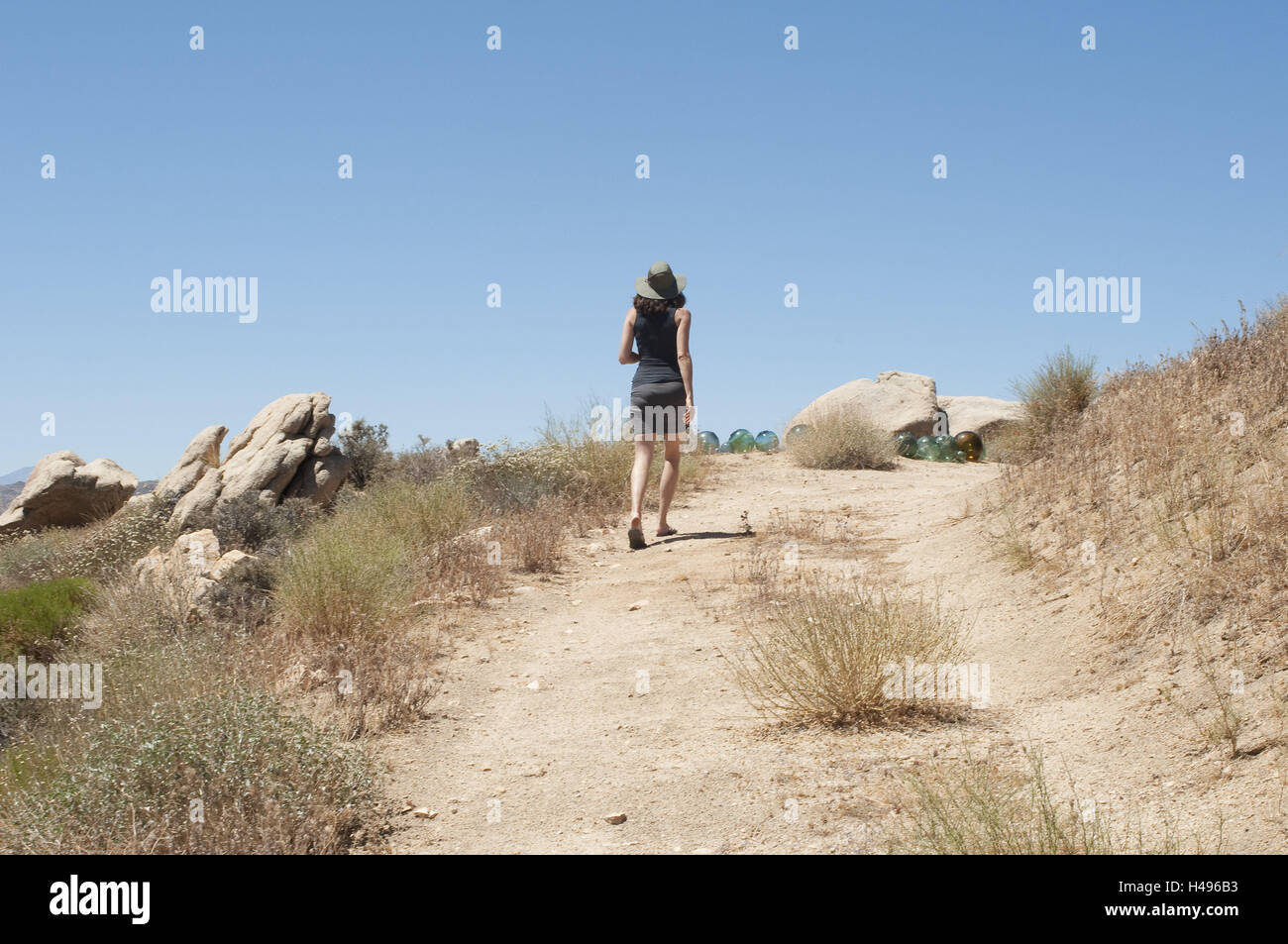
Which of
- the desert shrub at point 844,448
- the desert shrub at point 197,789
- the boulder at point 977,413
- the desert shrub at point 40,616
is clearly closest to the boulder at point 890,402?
the boulder at point 977,413

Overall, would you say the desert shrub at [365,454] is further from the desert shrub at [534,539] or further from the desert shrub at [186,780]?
the desert shrub at [186,780]

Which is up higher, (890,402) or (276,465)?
(890,402)

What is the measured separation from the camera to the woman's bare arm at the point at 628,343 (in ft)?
28.1

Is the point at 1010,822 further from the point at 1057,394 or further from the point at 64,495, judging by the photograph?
the point at 64,495

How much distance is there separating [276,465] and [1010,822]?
10863mm

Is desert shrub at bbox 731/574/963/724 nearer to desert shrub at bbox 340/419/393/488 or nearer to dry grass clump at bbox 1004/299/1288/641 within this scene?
dry grass clump at bbox 1004/299/1288/641

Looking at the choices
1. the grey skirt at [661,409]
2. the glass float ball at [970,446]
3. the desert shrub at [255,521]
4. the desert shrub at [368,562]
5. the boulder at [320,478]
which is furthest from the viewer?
the glass float ball at [970,446]

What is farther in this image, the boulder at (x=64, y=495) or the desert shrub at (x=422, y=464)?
the boulder at (x=64, y=495)

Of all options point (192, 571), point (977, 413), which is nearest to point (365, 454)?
point (192, 571)

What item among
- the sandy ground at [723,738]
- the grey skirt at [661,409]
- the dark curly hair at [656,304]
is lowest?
the sandy ground at [723,738]

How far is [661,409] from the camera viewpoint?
8508mm

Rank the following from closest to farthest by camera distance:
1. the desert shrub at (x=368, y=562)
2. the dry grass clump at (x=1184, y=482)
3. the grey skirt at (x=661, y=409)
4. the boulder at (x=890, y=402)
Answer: the dry grass clump at (x=1184, y=482) → the desert shrub at (x=368, y=562) → the grey skirt at (x=661, y=409) → the boulder at (x=890, y=402)

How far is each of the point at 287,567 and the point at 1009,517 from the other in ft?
17.6

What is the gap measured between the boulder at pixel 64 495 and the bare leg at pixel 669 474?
12.2m
